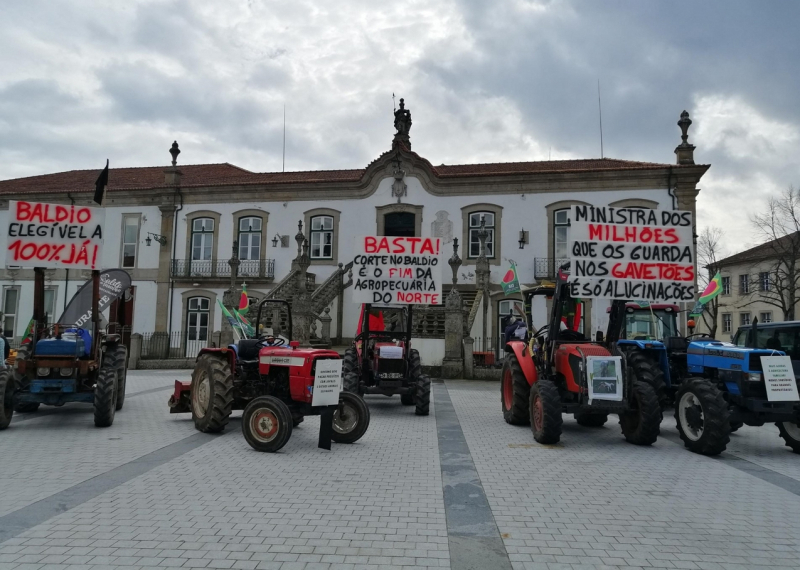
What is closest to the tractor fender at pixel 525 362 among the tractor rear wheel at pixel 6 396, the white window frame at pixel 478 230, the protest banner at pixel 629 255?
the protest banner at pixel 629 255

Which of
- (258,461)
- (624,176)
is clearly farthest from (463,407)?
(624,176)

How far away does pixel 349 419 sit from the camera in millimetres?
8398

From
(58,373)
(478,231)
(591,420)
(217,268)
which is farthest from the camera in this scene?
(217,268)

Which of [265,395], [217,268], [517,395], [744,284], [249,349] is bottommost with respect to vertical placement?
[517,395]

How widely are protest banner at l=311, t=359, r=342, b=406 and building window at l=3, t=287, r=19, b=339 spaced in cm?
2649

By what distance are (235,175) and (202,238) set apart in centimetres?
432

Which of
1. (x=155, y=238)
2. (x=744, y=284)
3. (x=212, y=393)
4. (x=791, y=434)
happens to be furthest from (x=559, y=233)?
(x=744, y=284)

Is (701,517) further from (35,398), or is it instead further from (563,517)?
(35,398)

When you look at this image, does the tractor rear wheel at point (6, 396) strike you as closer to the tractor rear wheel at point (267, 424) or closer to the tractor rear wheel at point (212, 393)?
the tractor rear wheel at point (212, 393)

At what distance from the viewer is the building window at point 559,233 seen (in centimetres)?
2375

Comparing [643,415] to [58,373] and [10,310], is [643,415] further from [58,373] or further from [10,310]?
[10,310]

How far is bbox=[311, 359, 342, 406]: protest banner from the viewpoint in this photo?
752 centimetres

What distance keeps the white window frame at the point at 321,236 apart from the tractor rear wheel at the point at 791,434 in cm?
2015

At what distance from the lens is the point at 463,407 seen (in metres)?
12.2
